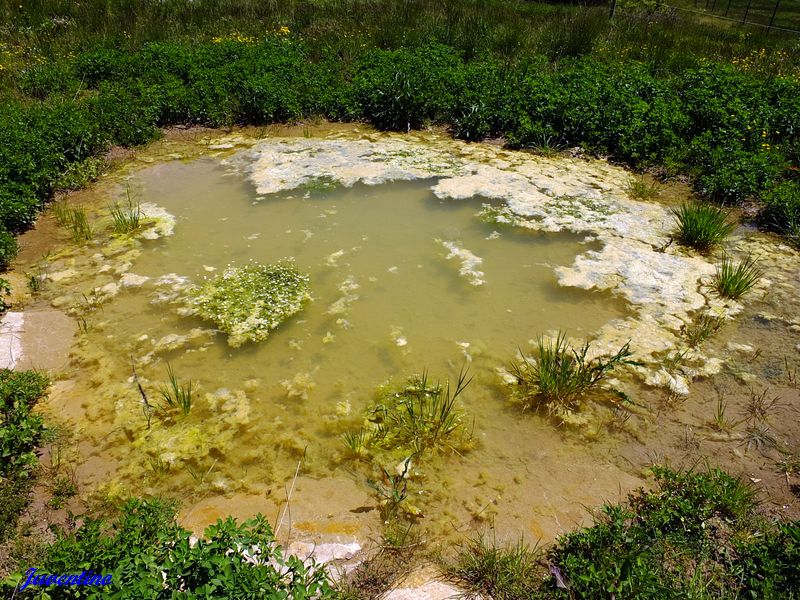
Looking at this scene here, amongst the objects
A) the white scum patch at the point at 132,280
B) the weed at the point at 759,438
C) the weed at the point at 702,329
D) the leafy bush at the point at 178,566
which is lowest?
the weed at the point at 759,438

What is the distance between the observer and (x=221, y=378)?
11.9ft

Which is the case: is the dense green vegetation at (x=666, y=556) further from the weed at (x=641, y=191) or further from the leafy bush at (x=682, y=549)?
the weed at (x=641, y=191)

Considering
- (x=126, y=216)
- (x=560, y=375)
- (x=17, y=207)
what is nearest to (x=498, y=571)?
(x=560, y=375)

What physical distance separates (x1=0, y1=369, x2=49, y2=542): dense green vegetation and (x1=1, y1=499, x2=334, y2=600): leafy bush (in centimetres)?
64

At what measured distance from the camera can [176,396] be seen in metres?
3.30

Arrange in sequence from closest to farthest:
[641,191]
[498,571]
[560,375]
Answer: [498,571], [560,375], [641,191]

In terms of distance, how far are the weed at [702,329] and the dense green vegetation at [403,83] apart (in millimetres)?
1878

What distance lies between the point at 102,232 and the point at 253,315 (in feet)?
7.58

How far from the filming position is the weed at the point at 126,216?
16.9 ft

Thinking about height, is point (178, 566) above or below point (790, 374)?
above

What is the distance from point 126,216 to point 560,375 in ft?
15.2

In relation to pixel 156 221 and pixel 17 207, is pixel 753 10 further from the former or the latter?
pixel 17 207

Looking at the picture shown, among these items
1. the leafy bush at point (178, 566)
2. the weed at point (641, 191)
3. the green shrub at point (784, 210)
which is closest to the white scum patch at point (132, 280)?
the leafy bush at point (178, 566)

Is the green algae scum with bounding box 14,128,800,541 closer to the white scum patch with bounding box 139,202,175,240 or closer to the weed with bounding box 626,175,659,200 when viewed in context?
the white scum patch with bounding box 139,202,175,240
